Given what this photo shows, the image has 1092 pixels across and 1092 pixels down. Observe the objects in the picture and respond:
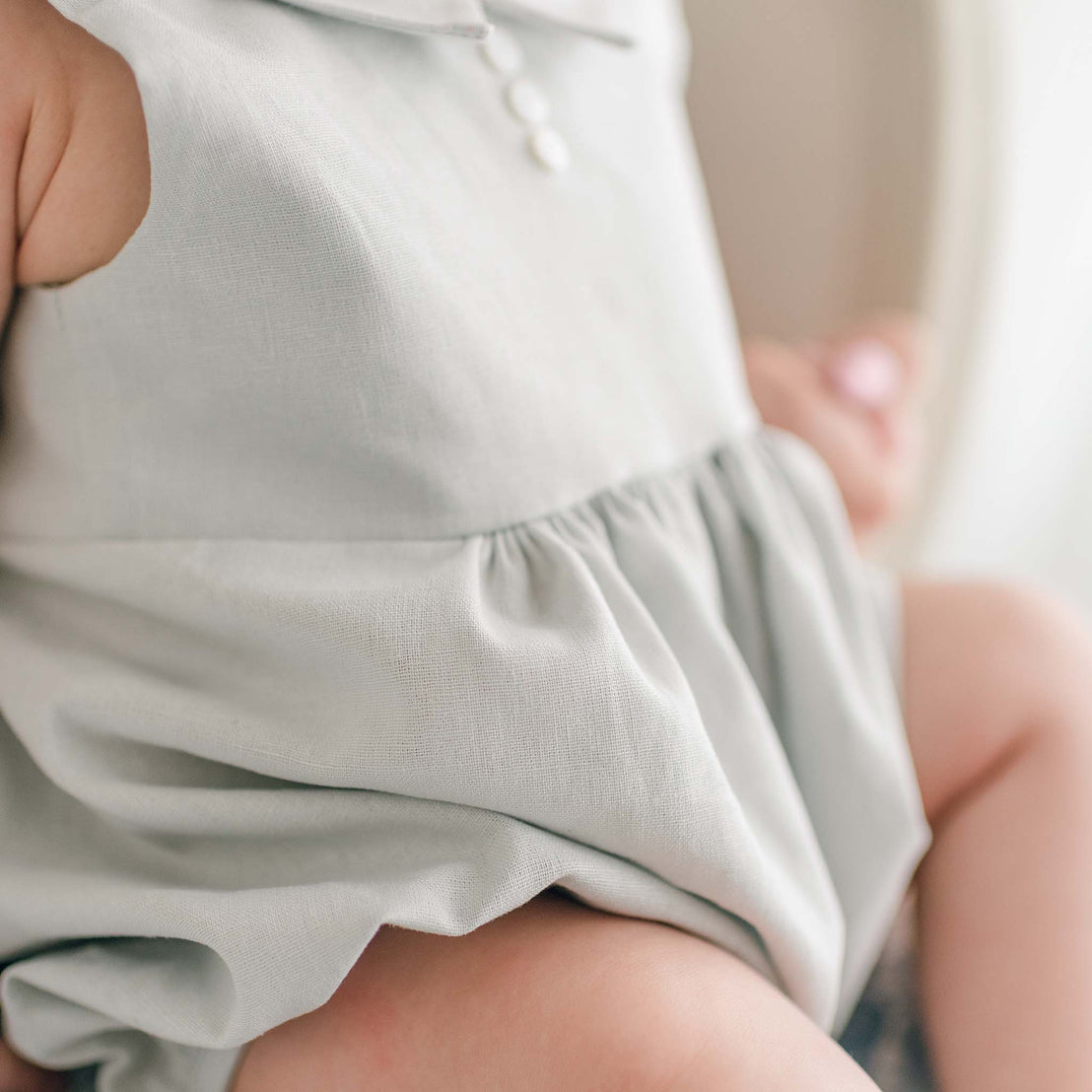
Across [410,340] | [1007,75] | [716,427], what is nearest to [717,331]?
[716,427]

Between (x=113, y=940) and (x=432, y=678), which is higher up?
(x=432, y=678)

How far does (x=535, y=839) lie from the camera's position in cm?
38

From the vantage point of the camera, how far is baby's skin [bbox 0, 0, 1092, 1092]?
1.16 feet

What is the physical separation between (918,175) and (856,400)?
209 millimetres

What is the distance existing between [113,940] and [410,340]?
259 mm

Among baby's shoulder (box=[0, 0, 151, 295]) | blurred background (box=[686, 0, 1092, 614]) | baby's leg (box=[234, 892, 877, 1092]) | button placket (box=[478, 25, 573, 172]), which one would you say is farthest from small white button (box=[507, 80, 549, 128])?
blurred background (box=[686, 0, 1092, 614])

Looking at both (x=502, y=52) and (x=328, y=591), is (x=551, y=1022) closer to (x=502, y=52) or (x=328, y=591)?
(x=328, y=591)

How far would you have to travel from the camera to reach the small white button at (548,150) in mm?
468

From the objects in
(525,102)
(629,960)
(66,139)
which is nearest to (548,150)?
(525,102)

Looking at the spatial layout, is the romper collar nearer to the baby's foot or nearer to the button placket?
the button placket

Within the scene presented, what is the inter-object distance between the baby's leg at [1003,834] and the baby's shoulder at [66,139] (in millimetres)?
439

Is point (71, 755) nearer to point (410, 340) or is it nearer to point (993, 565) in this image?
point (410, 340)

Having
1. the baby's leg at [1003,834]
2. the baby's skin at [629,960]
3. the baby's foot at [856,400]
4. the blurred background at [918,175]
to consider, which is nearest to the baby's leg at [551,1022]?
the baby's skin at [629,960]

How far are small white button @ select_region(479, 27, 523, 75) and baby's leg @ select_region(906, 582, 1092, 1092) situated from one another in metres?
0.35
